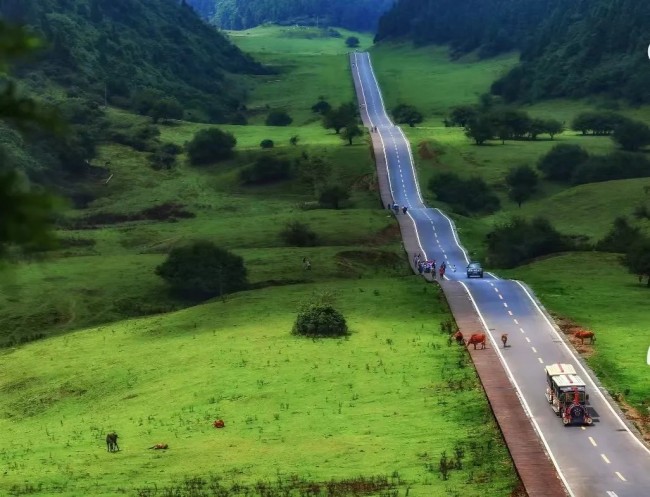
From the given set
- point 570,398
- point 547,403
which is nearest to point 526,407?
point 547,403

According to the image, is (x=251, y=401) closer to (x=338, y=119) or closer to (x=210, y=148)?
(x=210, y=148)

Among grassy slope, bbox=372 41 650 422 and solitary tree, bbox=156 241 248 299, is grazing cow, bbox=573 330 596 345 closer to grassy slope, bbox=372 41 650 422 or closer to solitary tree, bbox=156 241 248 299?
grassy slope, bbox=372 41 650 422

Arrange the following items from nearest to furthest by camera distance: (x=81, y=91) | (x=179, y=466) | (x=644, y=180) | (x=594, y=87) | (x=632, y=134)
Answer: (x=179, y=466) → (x=644, y=180) → (x=632, y=134) → (x=81, y=91) → (x=594, y=87)

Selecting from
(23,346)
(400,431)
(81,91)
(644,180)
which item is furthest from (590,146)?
(400,431)

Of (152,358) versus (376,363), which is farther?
(152,358)

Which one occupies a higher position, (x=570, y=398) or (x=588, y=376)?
(x=588, y=376)

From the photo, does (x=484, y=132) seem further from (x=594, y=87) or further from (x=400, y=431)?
(x=400, y=431)
